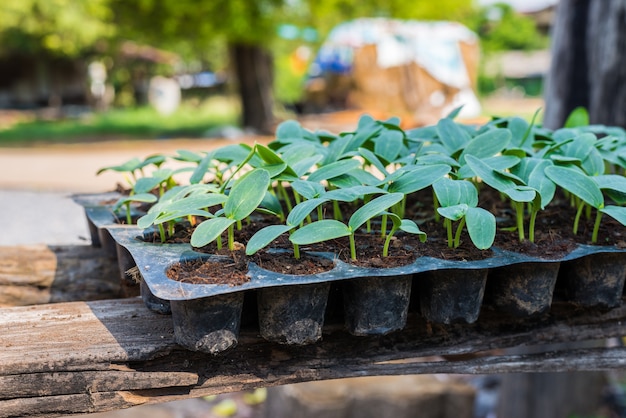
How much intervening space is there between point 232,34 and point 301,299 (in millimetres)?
7351

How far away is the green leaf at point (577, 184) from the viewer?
1.01 meters

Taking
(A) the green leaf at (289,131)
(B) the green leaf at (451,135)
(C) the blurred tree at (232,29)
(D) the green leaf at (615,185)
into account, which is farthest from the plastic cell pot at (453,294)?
(C) the blurred tree at (232,29)

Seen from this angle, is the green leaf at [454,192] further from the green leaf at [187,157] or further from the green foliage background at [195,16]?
the green foliage background at [195,16]

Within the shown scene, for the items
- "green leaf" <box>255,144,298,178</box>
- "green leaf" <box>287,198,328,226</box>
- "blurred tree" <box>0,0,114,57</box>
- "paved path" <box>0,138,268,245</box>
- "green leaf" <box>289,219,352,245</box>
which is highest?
"blurred tree" <box>0,0,114,57</box>

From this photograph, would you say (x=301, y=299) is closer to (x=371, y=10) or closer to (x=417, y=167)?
(x=417, y=167)

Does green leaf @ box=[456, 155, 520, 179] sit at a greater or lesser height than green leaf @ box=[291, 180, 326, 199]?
greater

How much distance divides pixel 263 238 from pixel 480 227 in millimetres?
321

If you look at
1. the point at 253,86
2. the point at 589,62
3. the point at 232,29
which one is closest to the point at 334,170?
the point at 589,62

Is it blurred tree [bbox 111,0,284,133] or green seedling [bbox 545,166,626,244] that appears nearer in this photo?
green seedling [bbox 545,166,626,244]

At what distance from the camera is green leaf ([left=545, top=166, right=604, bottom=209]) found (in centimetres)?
101

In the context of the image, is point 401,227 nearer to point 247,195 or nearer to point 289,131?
point 247,195

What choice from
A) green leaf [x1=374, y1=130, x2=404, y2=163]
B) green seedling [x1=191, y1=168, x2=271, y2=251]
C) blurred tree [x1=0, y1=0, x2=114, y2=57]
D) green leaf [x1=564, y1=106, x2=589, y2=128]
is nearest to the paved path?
green seedling [x1=191, y1=168, x2=271, y2=251]

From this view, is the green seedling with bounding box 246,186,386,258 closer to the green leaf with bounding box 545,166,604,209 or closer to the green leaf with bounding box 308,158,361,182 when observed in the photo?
the green leaf with bounding box 308,158,361,182

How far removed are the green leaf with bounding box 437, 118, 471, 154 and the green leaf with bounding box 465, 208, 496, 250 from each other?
1.17 ft
